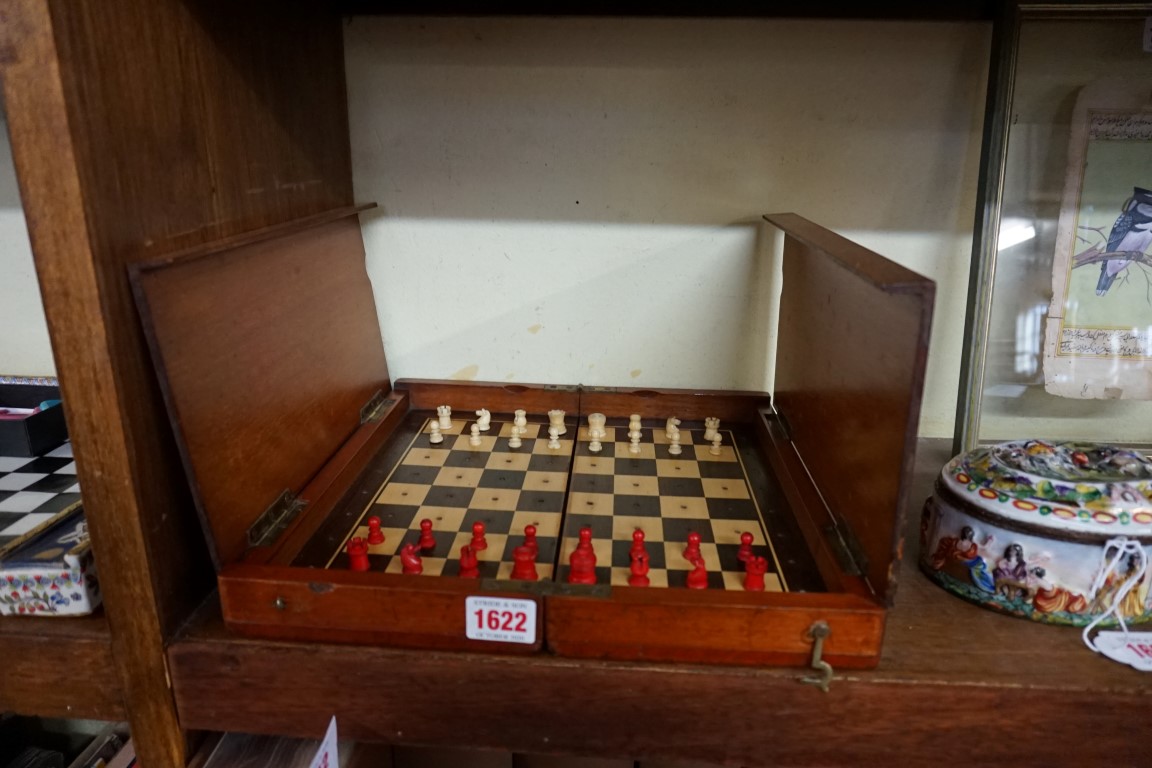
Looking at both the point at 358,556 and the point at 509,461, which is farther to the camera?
the point at 509,461

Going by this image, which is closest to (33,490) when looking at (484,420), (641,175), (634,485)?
(484,420)

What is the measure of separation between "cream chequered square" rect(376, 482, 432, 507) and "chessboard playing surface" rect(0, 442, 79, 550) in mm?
483

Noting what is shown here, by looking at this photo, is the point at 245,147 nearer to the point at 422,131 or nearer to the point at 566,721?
the point at 422,131

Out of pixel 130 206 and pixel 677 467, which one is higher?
pixel 130 206

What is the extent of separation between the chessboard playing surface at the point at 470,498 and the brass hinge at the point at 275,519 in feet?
0.30

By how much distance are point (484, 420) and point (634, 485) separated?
393 millimetres

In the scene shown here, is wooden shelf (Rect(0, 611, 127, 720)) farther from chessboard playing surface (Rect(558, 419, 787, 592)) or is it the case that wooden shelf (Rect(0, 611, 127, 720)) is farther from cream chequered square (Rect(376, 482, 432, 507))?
chessboard playing surface (Rect(558, 419, 787, 592))

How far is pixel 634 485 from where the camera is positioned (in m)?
1.35

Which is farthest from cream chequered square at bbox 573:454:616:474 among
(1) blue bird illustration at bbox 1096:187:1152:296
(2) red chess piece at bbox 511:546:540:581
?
(1) blue bird illustration at bbox 1096:187:1152:296

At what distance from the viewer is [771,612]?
921 mm

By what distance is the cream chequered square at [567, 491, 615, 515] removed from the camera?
1.25 m

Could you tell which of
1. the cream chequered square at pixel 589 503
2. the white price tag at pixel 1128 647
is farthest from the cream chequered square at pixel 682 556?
the white price tag at pixel 1128 647

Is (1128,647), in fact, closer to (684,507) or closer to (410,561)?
(684,507)

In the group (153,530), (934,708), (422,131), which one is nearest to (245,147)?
(422,131)
